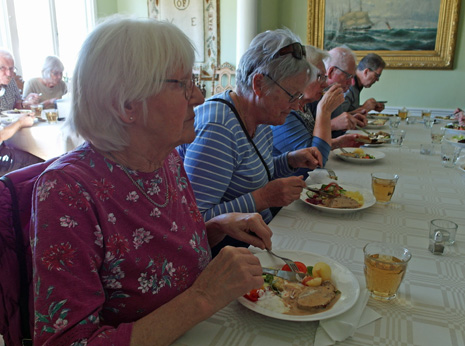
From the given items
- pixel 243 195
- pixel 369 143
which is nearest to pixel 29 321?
pixel 243 195

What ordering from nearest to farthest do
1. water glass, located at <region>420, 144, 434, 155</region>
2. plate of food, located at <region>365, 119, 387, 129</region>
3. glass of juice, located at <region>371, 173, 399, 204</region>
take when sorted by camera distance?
glass of juice, located at <region>371, 173, 399, 204</region>, water glass, located at <region>420, 144, 434, 155</region>, plate of food, located at <region>365, 119, 387, 129</region>

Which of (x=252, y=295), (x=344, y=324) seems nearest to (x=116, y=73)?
(x=252, y=295)

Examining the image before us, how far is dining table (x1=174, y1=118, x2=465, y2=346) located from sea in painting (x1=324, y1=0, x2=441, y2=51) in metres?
3.46

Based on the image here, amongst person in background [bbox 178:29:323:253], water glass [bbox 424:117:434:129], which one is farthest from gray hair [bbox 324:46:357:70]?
person in background [bbox 178:29:323:253]

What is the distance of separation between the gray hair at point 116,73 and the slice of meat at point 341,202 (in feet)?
2.50

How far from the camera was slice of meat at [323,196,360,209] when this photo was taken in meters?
1.30

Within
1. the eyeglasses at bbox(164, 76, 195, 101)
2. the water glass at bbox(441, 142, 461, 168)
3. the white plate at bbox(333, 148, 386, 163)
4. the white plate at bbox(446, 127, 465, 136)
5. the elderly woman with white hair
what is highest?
the eyeglasses at bbox(164, 76, 195, 101)

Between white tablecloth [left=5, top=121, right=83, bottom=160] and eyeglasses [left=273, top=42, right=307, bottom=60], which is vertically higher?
eyeglasses [left=273, top=42, right=307, bottom=60]

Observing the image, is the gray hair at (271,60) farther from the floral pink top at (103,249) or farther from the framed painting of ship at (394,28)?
the framed painting of ship at (394,28)

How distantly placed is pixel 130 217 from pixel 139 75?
0.29 meters

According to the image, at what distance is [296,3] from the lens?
5.25 m

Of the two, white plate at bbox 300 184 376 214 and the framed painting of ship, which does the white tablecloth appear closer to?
white plate at bbox 300 184 376 214

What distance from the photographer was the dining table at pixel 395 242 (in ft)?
2.30

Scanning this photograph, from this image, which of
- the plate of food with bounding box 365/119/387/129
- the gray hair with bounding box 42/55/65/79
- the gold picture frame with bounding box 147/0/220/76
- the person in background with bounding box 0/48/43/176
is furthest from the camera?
the gold picture frame with bounding box 147/0/220/76
